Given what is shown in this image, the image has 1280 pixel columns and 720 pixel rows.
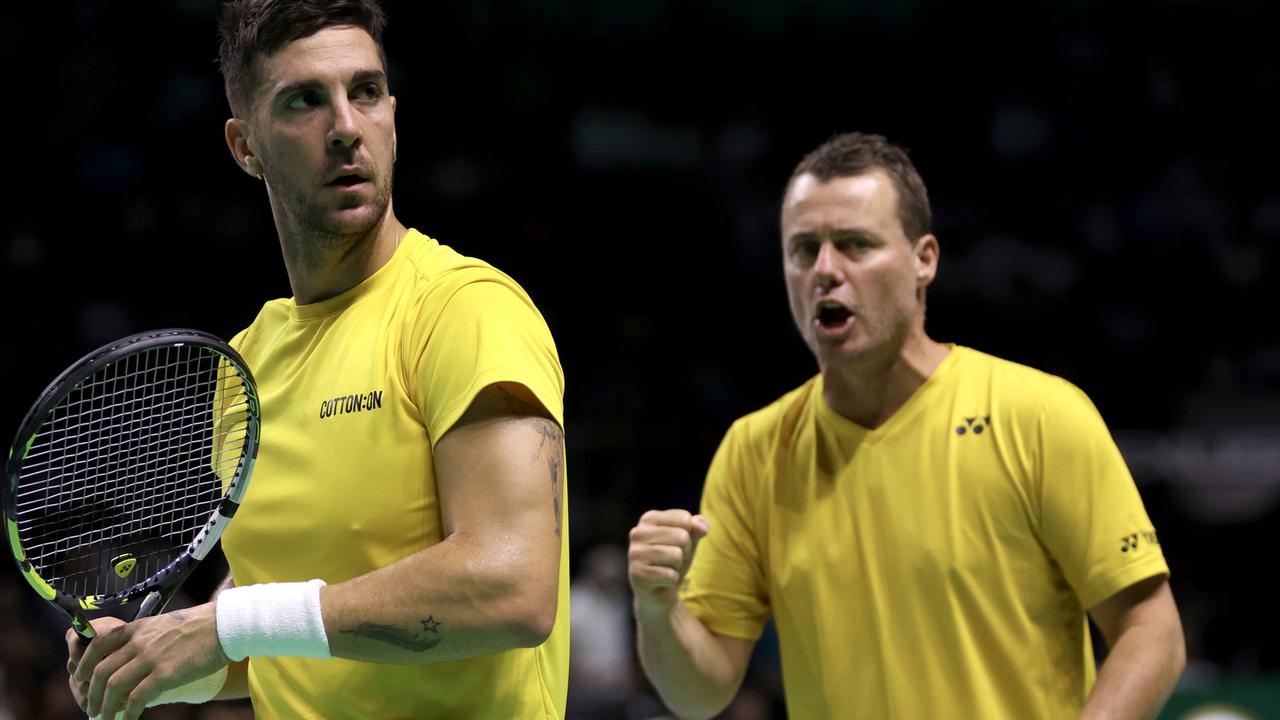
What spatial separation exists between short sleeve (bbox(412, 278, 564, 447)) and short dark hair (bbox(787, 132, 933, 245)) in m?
1.66

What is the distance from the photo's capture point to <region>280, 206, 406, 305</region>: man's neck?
291cm

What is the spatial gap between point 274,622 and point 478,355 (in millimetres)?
→ 550

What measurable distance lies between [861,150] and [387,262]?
169 cm

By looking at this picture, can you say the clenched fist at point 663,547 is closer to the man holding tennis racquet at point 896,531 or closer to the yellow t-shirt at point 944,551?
the man holding tennis racquet at point 896,531

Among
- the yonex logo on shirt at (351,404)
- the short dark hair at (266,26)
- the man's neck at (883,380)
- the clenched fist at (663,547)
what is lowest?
the clenched fist at (663,547)

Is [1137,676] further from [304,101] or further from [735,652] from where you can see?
[304,101]

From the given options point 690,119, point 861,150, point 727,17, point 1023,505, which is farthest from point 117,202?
point 1023,505

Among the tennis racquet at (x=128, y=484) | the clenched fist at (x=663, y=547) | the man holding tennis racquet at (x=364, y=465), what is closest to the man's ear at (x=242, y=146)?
the man holding tennis racquet at (x=364, y=465)

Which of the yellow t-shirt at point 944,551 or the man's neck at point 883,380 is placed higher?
the man's neck at point 883,380

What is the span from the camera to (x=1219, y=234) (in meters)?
11.3

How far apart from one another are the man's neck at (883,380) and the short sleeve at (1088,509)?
0.39 meters

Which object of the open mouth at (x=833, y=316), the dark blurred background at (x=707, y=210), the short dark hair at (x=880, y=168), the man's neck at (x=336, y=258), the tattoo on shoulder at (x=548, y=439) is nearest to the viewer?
the tattoo on shoulder at (x=548, y=439)

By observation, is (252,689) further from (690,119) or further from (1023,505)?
(690,119)

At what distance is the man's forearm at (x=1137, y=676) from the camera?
346 centimetres
